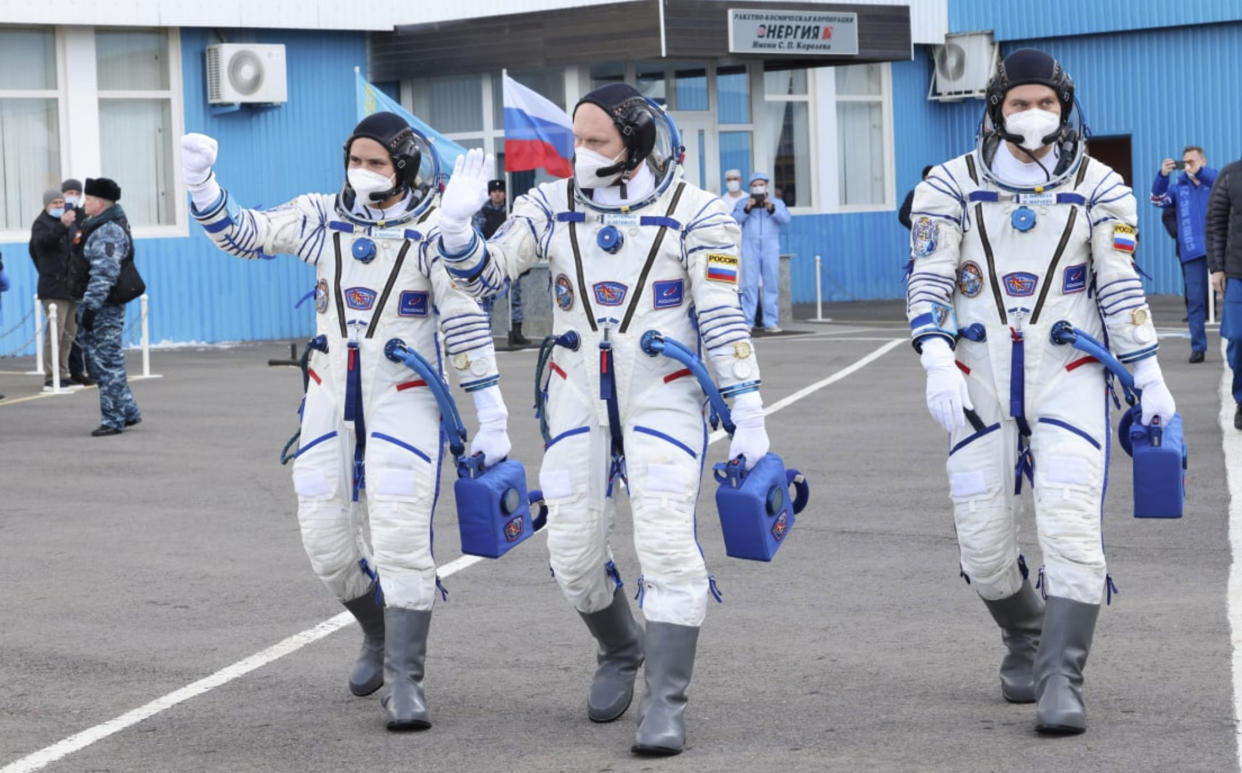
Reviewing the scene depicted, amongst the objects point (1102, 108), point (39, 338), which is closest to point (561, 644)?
point (39, 338)

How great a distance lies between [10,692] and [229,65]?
1914cm

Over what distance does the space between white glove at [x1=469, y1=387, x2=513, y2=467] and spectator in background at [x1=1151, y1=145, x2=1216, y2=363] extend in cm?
1246

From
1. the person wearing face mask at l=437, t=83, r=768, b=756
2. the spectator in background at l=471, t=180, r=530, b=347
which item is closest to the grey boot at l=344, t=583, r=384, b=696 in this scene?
the person wearing face mask at l=437, t=83, r=768, b=756

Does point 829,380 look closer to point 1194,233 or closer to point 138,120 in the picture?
point 1194,233

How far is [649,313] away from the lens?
20.1 feet

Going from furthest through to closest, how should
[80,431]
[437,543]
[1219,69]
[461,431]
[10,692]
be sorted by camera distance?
[1219,69]
[80,431]
[437,543]
[10,692]
[461,431]

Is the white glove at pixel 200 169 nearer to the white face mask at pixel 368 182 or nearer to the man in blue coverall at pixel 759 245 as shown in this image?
the white face mask at pixel 368 182

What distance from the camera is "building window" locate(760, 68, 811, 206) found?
30297 millimetres

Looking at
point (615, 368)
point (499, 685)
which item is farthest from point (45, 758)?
point (615, 368)

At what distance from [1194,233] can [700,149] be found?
10186 millimetres

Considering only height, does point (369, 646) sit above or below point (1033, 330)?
below

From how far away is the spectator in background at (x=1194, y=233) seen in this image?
18062 mm

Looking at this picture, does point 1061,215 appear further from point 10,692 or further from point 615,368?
point 10,692

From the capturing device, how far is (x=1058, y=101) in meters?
6.20
